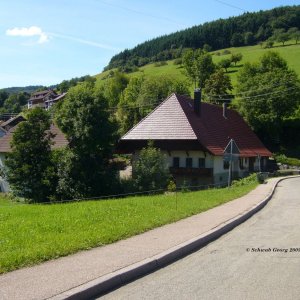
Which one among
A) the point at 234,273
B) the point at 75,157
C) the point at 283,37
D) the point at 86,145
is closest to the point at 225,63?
the point at 283,37

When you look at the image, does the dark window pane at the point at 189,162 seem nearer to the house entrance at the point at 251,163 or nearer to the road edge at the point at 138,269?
the house entrance at the point at 251,163

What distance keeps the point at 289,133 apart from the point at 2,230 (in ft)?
197

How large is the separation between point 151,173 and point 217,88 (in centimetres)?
5319

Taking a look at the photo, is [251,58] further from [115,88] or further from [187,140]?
[187,140]

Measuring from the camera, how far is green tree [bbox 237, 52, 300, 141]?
6309 centimetres

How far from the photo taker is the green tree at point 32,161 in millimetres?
35938

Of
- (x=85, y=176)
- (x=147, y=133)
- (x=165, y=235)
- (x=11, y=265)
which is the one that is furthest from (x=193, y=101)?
(x=11, y=265)

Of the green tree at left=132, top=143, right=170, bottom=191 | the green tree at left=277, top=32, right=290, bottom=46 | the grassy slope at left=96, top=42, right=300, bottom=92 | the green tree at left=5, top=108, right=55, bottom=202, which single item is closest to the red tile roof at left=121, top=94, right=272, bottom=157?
the green tree at left=132, top=143, right=170, bottom=191

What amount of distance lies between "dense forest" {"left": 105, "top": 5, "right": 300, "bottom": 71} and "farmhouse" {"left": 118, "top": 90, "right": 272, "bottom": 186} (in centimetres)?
7046

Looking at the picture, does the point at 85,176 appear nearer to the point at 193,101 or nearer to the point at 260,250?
the point at 193,101

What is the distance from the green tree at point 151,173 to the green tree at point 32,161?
6.96 meters

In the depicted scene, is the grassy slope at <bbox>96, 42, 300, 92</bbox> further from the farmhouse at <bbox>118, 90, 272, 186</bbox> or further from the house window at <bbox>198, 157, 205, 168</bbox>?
the house window at <bbox>198, 157, 205, 168</bbox>

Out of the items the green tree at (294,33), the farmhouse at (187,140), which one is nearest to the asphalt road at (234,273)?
the farmhouse at (187,140)

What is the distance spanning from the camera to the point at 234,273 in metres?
7.82
